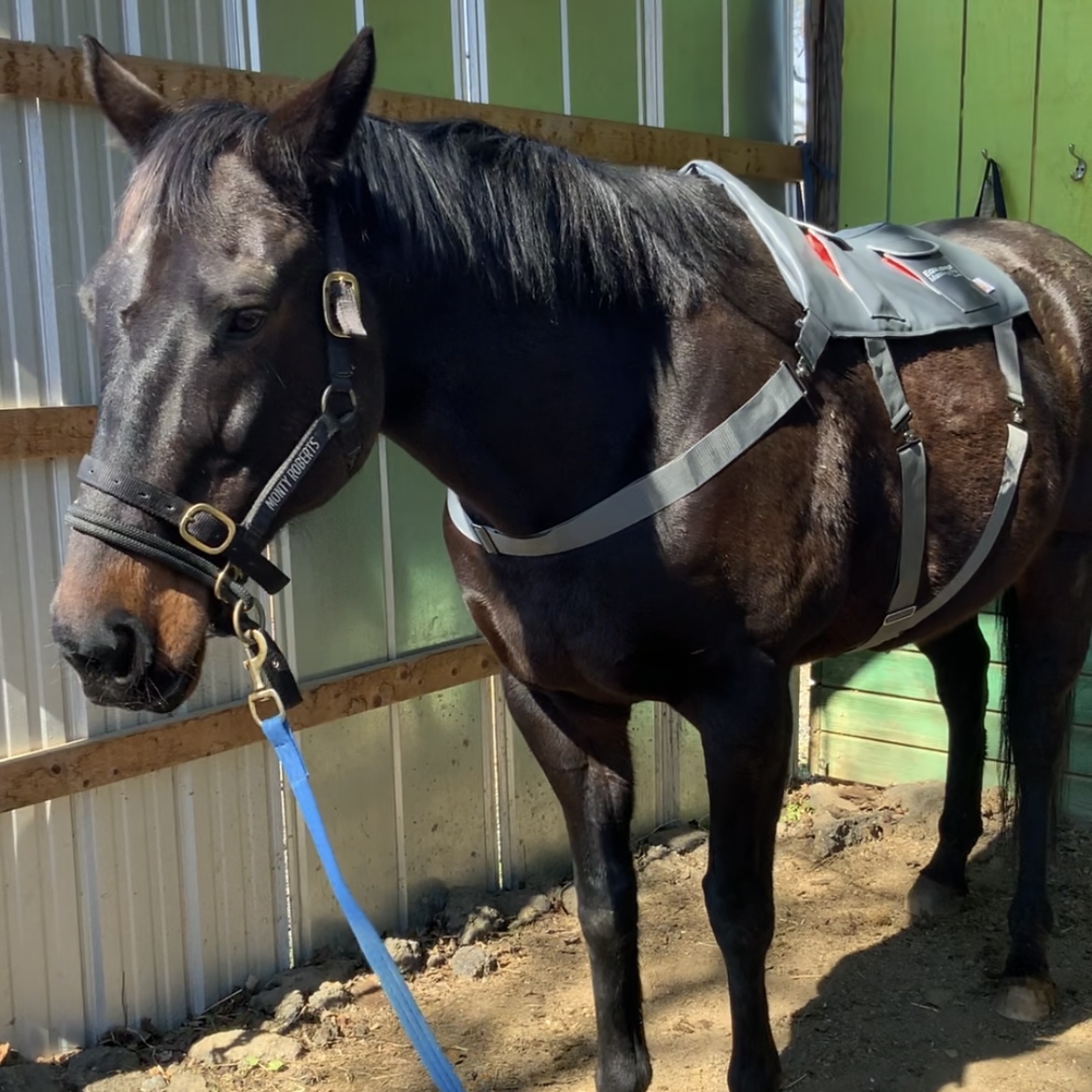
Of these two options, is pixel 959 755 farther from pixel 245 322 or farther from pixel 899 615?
pixel 245 322

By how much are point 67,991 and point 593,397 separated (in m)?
1.84

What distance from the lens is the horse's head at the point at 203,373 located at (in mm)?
1519

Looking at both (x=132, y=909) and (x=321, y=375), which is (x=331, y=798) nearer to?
(x=132, y=909)

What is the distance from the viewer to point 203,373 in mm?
1538

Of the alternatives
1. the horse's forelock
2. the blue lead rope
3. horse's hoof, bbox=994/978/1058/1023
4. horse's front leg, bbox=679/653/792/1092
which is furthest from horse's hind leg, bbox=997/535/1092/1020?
the horse's forelock

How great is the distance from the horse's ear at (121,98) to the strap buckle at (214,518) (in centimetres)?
56

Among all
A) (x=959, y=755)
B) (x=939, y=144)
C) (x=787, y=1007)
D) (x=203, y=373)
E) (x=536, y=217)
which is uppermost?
(x=939, y=144)

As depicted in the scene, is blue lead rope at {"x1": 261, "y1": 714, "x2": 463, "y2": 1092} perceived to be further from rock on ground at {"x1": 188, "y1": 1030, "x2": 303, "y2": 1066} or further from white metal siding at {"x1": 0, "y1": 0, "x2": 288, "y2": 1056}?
rock on ground at {"x1": 188, "y1": 1030, "x2": 303, "y2": 1066}

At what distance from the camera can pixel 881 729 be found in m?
4.28

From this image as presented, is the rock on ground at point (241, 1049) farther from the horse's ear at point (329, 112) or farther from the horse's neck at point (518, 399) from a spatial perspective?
the horse's ear at point (329, 112)

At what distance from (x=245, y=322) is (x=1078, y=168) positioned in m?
3.04

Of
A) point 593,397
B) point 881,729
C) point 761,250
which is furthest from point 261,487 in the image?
point 881,729

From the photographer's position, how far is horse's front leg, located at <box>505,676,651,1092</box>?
2410 millimetres

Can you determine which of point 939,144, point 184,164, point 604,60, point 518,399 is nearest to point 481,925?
point 518,399
